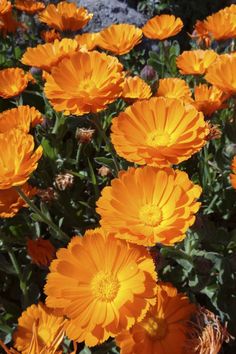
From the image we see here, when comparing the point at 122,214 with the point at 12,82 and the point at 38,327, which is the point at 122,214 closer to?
the point at 38,327

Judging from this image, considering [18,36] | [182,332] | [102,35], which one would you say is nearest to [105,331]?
[182,332]

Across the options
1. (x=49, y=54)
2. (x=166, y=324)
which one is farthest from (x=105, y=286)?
(x=49, y=54)

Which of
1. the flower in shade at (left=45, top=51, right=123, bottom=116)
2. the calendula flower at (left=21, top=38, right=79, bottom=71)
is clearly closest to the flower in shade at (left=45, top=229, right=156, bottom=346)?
the flower in shade at (left=45, top=51, right=123, bottom=116)

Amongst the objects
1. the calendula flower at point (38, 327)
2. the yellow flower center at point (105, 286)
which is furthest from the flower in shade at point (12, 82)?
the yellow flower center at point (105, 286)

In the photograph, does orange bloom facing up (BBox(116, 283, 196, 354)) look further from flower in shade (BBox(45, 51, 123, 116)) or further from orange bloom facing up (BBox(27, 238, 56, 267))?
flower in shade (BBox(45, 51, 123, 116))

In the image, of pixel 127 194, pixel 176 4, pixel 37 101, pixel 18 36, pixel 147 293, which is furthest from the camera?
pixel 176 4

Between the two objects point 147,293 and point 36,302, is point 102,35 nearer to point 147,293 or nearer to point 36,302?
point 36,302
